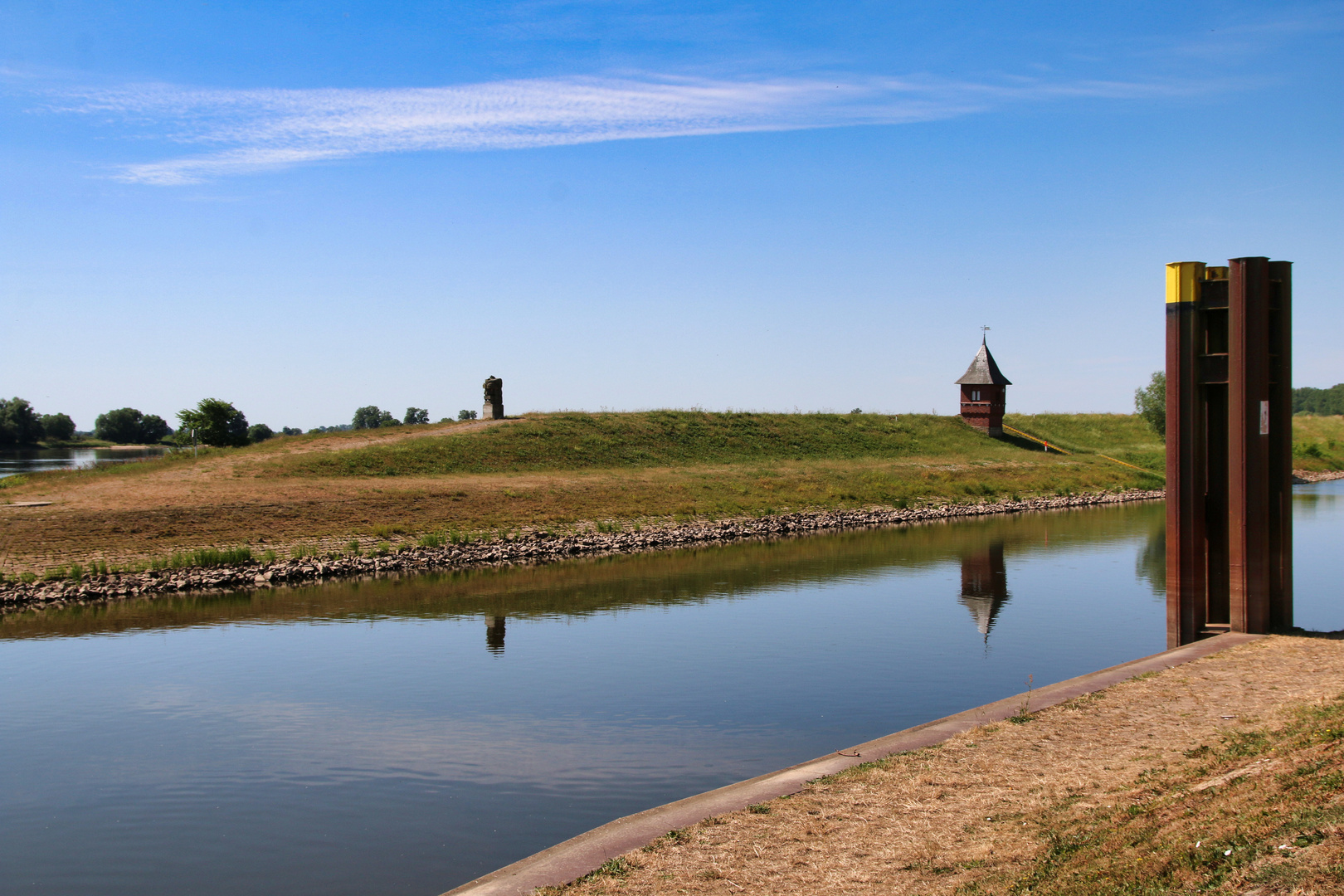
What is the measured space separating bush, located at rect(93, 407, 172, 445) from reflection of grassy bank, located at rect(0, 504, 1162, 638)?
5480 inches

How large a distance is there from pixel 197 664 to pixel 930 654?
11887mm

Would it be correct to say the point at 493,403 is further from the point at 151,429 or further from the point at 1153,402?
the point at 151,429

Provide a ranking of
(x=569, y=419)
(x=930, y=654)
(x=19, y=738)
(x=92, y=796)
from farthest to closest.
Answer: (x=569, y=419) → (x=930, y=654) → (x=19, y=738) → (x=92, y=796)

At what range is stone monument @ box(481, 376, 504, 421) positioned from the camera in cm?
5492

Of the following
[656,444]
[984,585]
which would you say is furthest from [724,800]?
[656,444]

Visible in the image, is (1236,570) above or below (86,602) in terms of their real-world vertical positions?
above

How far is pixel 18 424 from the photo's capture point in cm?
12988

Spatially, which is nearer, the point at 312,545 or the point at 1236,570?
the point at 1236,570

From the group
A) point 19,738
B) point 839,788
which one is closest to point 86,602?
point 19,738

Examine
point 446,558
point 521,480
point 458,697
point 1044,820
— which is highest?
point 521,480

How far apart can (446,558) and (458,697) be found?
1463cm

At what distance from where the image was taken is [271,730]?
12.8m

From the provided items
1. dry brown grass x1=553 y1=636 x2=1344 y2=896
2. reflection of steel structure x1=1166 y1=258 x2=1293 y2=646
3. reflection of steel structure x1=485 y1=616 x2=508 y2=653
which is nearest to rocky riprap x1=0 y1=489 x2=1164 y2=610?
reflection of steel structure x1=485 y1=616 x2=508 y2=653

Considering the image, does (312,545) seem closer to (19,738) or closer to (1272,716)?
(19,738)
